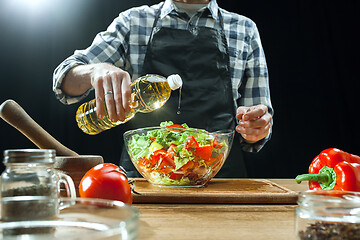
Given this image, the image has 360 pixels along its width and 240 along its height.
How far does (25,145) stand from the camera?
287 cm

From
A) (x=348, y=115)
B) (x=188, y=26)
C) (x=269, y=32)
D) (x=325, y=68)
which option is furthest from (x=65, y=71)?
(x=348, y=115)

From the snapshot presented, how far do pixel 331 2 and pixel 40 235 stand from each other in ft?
10.5

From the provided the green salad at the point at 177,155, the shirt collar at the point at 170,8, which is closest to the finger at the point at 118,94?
the green salad at the point at 177,155

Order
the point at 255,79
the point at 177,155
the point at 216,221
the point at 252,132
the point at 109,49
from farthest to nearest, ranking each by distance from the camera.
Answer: the point at 255,79 < the point at 109,49 < the point at 252,132 < the point at 177,155 < the point at 216,221

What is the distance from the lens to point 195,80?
210 centimetres

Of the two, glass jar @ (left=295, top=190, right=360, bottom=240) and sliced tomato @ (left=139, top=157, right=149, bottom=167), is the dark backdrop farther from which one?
glass jar @ (left=295, top=190, right=360, bottom=240)

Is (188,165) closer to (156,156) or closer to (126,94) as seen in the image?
(156,156)

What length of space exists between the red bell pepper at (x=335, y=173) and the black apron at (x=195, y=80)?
0.83 m

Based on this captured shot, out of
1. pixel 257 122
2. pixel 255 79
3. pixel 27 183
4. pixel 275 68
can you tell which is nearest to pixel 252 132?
pixel 257 122

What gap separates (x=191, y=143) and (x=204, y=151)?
0.19 ft

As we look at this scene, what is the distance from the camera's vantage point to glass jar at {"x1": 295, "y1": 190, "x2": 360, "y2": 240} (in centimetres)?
64

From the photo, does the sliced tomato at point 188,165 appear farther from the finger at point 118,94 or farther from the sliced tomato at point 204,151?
the finger at point 118,94

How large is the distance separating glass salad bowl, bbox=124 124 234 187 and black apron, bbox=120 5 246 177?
0.66 metres

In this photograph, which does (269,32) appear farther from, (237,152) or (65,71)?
(65,71)
